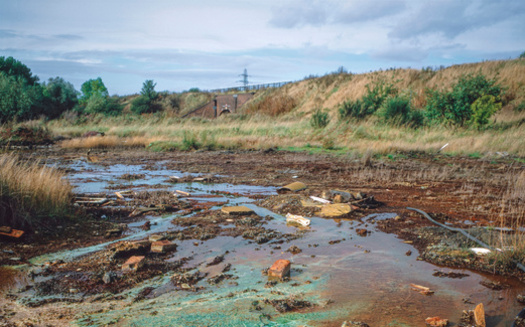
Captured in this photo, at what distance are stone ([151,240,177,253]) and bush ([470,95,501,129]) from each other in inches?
631

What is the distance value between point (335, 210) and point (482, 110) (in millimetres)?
13479

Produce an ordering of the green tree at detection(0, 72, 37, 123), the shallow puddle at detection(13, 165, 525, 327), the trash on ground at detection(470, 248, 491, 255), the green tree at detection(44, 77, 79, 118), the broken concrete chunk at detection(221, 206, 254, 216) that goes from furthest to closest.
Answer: the green tree at detection(44, 77, 79, 118)
the green tree at detection(0, 72, 37, 123)
the broken concrete chunk at detection(221, 206, 254, 216)
the trash on ground at detection(470, 248, 491, 255)
the shallow puddle at detection(13, 165, 525, 327)

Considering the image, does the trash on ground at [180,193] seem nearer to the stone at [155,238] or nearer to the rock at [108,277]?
the stone at [155,238]

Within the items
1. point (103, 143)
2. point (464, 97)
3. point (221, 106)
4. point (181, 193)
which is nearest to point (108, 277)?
point (181, 193)

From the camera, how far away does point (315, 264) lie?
4207 mm

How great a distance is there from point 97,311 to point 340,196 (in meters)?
4.56

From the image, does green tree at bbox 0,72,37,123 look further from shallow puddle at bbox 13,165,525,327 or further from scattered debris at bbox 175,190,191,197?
shallow puddle at bbox 13,165,525,327

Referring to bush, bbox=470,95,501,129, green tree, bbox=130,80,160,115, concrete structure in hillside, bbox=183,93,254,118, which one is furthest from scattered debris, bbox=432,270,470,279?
green tree, bbox=130,80,160,115

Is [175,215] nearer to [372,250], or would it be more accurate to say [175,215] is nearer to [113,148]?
[372,250]

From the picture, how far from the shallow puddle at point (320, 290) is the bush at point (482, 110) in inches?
552

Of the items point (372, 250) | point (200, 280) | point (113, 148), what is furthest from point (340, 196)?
point (113, 148)

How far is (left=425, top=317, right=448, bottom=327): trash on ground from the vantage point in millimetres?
2865

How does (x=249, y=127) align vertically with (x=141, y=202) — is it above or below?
above

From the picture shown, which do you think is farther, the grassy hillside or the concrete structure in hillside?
the concrete structure in hillside
